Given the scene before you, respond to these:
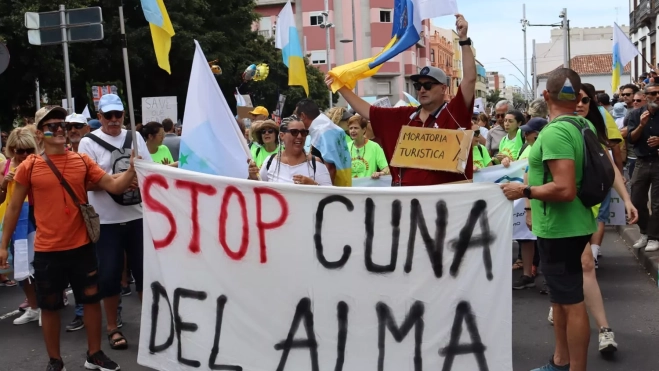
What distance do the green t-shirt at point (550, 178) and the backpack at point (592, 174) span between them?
3cm

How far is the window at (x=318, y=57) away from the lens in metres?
60.8

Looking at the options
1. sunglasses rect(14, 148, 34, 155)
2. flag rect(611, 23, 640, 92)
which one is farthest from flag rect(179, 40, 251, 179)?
flag rect(611, 23, 640, 92)

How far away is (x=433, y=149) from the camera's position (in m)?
4.42

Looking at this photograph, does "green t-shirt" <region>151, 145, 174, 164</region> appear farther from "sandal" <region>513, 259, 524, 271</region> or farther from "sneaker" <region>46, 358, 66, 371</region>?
"sandal" <region>513, 259, 524, 271</region>

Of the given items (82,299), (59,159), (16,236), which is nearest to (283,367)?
(82,299)

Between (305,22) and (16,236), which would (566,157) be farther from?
(305,22)

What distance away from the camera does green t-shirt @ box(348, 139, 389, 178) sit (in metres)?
7.77

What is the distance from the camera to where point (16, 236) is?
632 cm

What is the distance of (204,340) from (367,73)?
212 cm

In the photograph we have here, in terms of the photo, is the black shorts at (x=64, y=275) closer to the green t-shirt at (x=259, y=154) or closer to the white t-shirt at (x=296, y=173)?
the white t-shirt at (x=296, y=173)

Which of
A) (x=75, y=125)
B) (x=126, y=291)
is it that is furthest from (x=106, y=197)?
(x=126, y=291)

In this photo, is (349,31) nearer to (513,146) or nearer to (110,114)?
(513,146)

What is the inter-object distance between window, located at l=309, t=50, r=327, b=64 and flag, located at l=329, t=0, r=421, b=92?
5606 centimetres

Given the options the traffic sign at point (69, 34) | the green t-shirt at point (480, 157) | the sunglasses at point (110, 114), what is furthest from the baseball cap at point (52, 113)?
the traffic sign at point (69, 34)
